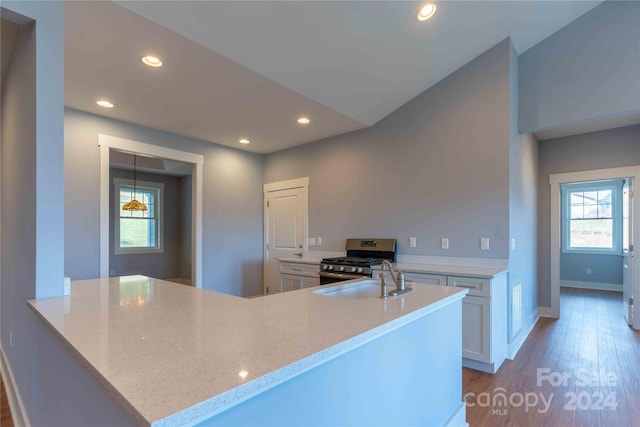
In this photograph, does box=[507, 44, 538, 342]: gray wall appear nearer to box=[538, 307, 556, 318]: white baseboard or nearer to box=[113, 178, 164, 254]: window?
box=[538, 307, 556, 318]: white baseboard

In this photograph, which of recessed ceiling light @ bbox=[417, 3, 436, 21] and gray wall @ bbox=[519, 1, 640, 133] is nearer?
recessed ceiling light @ bbox=[417, 3, 436, 21]

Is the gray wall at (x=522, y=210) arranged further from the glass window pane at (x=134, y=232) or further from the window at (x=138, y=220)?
the glass window pane at (x=134, y=232)

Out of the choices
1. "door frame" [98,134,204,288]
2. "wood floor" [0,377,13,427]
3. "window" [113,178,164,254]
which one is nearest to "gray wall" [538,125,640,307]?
"door frame" [98,134,204,288]

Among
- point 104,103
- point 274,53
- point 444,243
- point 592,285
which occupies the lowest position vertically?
point 592,285

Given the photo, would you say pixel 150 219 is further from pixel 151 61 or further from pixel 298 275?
pixel 151 61

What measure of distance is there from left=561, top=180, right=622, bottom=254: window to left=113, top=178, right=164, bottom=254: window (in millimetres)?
8819

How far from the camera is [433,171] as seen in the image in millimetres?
3566

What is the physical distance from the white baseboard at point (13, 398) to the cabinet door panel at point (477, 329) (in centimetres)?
316

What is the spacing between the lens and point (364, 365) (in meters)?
1.22

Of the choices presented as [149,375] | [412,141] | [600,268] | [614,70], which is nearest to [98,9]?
[149,375]

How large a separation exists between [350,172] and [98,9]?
305 centimetres

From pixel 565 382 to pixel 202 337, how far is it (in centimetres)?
304

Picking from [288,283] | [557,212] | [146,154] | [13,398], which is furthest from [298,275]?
[557,212]

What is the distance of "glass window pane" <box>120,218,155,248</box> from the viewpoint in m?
6.62
